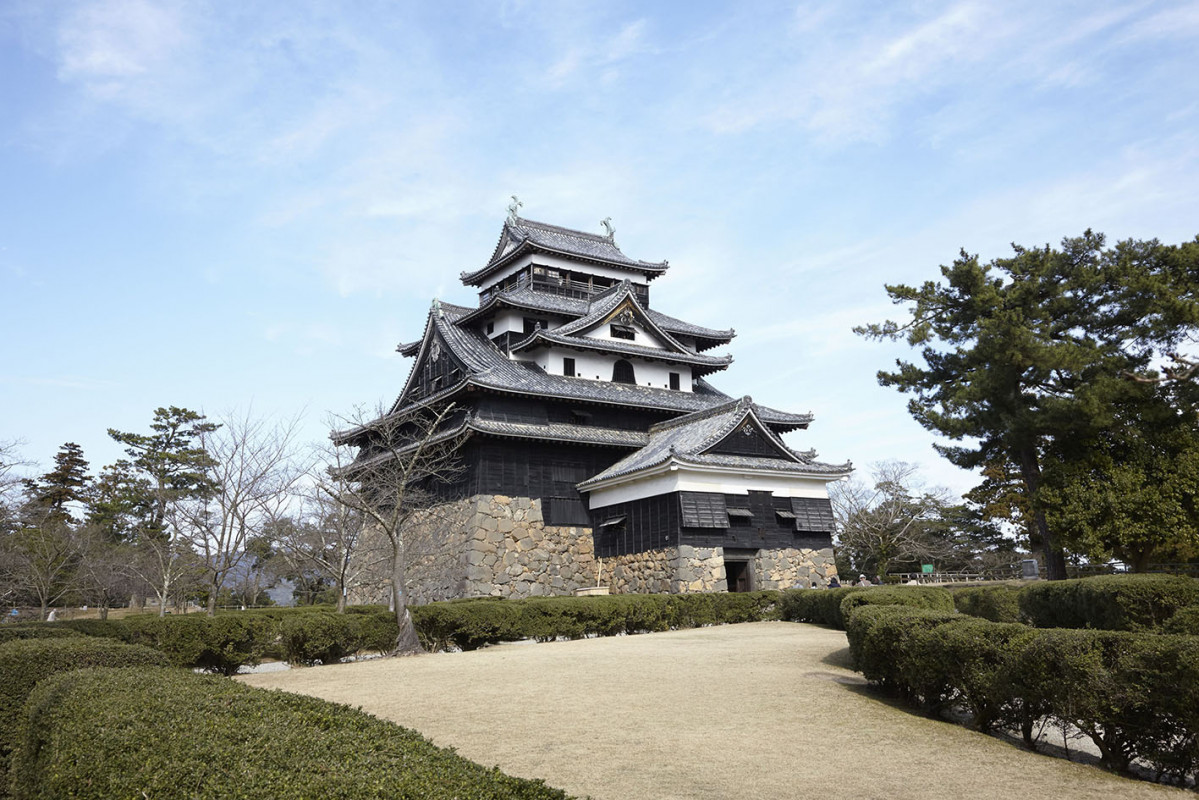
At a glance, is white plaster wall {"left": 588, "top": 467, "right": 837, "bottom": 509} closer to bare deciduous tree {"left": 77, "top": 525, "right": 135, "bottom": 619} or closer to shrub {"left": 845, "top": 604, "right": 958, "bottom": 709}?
shrub {"left": 845, "top": 604, "right": 958, "bottom": 709}

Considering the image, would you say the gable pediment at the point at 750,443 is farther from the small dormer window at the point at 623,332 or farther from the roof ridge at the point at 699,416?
the small dormer window at the point at 623,332

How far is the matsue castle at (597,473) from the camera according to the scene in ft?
92.1

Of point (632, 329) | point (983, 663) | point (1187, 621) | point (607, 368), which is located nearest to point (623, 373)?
point (607, 368)

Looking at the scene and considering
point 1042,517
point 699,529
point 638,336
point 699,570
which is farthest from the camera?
point 638,336

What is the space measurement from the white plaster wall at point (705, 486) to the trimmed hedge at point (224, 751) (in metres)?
21.5

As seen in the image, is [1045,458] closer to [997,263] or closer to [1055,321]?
[1055,321]

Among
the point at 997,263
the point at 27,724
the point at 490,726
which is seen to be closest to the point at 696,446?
the point at 997,263

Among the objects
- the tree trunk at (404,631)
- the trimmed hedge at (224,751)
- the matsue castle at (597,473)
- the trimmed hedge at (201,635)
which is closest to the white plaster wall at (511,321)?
the matsue castle at (597,473)

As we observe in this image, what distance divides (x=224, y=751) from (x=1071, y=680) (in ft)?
23.9

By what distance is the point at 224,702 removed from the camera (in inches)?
241

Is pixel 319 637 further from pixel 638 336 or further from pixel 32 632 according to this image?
pixel 638 336

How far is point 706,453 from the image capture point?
28.2 m

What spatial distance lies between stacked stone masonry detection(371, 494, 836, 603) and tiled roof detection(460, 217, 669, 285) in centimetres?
1516

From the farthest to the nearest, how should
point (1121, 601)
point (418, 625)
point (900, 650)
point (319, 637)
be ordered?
1. point (418, 625)
2. point (319, 637)
3. point (1121, 601)
4. point (900, 650)
